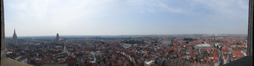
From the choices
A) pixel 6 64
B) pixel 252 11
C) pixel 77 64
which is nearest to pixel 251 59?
pixel 252 11

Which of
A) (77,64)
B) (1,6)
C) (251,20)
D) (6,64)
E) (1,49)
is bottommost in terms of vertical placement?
(77,64)

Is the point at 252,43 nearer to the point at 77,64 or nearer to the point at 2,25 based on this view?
the point at 2,25

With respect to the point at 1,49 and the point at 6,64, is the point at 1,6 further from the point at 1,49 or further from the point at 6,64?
the point at 6,64

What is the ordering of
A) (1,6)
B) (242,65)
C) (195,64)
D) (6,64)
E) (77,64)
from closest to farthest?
(242,65) < (6,64) < (1,6) < (195,64) < (77,64)

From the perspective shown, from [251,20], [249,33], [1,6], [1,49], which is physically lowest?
[1,49]

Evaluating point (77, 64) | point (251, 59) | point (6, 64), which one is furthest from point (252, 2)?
point (77, 64)

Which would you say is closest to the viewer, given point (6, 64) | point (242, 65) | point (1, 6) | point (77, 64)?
point (242, 65)

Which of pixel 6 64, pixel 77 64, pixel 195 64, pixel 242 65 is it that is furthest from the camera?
pixel 77 64

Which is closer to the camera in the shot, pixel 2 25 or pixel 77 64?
pixel 2 25

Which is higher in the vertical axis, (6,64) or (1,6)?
(1,6)
